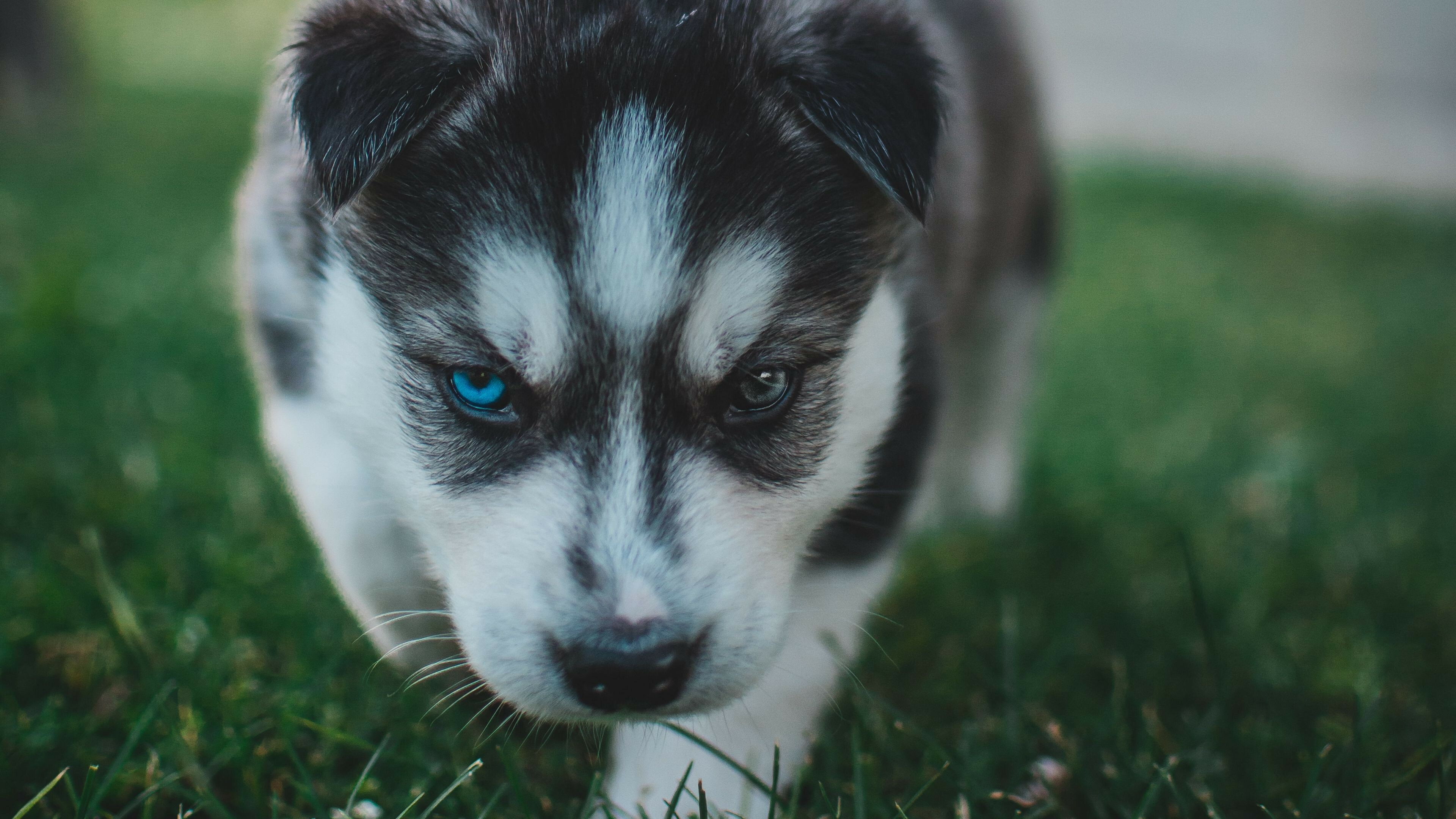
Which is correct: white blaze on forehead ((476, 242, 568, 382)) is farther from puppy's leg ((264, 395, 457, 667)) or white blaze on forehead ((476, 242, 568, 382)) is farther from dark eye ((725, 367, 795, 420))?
puppy's leg ((264, 395, 457, 667))

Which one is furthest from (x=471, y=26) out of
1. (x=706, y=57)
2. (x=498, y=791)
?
(x=498, y=791)

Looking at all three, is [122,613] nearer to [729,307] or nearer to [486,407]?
[486,407]

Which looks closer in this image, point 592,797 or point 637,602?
point 637,602

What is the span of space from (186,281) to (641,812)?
468 cm

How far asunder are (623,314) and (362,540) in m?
0.99

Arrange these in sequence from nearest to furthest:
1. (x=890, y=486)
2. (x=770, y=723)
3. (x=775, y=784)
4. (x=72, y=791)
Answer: (x=72, y=791) < (x=775, y=784) < (x=770, y=723) < (x=890, y=486)

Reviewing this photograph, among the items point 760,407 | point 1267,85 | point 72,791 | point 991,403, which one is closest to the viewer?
point 72,791

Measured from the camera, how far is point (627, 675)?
1705mm

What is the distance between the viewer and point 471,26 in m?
2.01

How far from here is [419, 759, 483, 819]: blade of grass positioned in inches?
72.0

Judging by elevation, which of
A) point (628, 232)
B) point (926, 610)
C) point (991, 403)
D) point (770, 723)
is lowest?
point (991, 403)

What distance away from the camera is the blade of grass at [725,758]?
75.8 inches

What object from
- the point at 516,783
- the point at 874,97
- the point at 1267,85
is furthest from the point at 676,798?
the point at 1267,85

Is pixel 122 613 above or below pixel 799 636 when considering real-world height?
above
